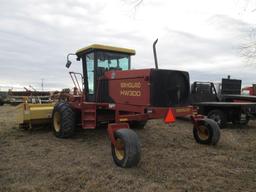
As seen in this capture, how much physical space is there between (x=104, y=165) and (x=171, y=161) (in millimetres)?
1300

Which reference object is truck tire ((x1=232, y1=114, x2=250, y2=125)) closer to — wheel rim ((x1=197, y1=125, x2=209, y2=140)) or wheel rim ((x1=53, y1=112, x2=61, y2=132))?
wheel rim ((x1=197, y1=125, x2=209, y2=140))

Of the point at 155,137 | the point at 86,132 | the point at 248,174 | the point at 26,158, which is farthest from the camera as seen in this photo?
the point at 86,132

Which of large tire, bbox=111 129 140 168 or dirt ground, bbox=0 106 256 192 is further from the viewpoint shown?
large tire, bbox=111 129 140 168

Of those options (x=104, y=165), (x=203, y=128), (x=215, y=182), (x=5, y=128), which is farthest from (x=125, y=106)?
(x=5, y=128)

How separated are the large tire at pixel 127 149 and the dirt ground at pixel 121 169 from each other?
4.9 inches

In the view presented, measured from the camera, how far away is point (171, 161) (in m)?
5.38

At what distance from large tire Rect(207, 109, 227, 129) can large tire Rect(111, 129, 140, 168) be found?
236 inches

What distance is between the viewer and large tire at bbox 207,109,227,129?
1009 centimetres

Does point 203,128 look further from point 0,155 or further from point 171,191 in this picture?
point 0,155

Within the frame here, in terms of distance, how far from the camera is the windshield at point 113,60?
7473 mm

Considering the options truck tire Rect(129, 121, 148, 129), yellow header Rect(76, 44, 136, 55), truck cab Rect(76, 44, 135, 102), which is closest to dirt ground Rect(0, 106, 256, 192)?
truck tire Rect(129, 121, 148, 129)

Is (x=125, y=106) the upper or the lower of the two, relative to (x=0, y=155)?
upper

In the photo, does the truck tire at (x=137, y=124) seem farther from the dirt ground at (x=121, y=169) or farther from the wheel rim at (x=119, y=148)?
the wheel rim at (x=119, y=148)

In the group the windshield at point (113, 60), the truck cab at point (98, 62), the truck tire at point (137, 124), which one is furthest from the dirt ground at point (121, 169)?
the windshield at point (113, 60)
